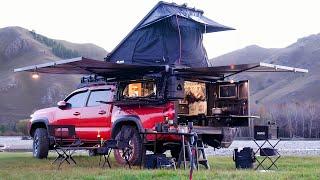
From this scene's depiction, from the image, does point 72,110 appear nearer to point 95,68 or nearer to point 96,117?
point 96,117

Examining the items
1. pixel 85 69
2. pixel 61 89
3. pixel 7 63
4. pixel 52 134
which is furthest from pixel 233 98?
pixel 7 63

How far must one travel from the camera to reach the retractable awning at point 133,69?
1153 centimetres

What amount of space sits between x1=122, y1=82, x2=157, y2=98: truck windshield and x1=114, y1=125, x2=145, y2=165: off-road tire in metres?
0.69

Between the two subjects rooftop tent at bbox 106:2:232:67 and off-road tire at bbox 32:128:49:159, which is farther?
off-road tire at bbox 32:128:49:159

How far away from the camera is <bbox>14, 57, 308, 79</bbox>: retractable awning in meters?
11.5

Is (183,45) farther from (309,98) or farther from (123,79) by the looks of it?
(309,98)

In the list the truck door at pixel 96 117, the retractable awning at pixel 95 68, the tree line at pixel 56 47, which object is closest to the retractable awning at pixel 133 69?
the retractable awning at pixel 95 68

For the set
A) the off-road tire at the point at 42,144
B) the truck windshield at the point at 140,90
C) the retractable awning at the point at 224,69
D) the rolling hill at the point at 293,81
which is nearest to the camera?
the retractable awning at the point at 224,69

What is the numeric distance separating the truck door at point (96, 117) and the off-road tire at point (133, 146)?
0.59m

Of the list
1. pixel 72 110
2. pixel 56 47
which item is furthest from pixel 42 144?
pixel 56 47

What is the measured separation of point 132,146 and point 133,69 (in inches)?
60.5

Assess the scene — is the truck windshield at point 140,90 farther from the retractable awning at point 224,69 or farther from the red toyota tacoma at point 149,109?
the retractable awning at point 224,69

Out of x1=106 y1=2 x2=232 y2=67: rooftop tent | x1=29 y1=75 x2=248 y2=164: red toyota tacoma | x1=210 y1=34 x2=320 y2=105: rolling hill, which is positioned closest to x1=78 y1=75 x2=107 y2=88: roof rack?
x1=29 y1=75 x2=248 y2=164: red toyota tacoma

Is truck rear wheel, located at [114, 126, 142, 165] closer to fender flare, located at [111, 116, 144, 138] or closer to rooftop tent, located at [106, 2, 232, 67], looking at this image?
fender flare, located at [111, 116, 144, 138]
